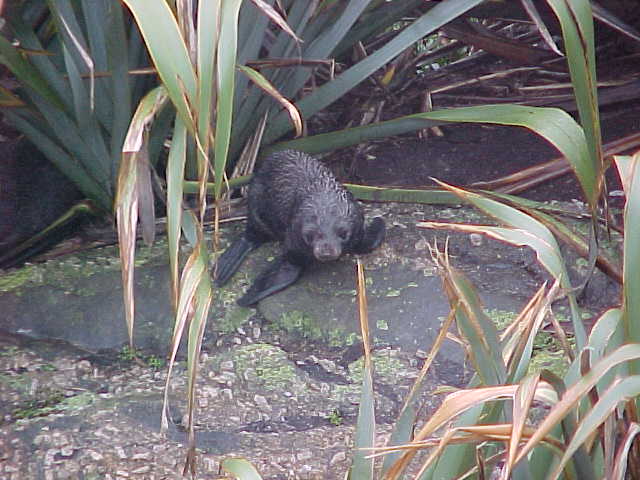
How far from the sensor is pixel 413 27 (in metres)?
3.71

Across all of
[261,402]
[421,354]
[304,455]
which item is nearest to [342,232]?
[421,354]

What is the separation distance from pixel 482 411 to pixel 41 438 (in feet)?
4.98

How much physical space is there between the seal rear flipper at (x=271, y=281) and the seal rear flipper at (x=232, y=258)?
0.43ft

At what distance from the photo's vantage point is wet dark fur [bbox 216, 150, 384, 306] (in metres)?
3.80

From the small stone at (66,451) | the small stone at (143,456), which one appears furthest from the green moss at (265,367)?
the small stone at (66,451)

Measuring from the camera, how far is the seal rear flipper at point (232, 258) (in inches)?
154

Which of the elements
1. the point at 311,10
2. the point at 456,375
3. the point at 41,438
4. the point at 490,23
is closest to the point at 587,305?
the point at 456,375

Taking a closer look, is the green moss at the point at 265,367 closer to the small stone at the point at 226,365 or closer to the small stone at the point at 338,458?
the small stone at the point at 226,365

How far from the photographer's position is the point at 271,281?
3.79 meters

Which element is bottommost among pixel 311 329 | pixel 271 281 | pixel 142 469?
pixel 142 469

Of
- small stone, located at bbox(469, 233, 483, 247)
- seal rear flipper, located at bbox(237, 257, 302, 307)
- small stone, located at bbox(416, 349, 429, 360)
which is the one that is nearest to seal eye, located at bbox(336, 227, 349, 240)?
seal rear flipper, located at bbox(237, 257, 302, 307)

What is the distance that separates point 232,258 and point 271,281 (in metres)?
0.27

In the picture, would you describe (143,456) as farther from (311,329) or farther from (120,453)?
(311,329)

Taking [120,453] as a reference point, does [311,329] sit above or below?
above
